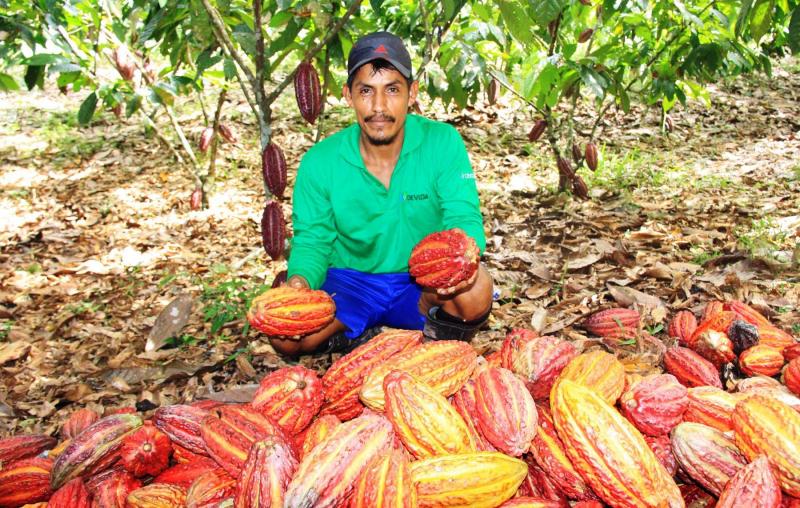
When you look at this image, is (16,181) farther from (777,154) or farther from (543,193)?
(777,154)

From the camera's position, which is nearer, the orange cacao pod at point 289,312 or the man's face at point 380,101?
the orange cacao pod at point 289,312

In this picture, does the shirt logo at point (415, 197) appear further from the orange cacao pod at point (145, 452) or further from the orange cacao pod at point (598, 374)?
the orange cacao pod at point (145, 452)

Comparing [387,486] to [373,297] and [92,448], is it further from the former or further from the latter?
[373,297]

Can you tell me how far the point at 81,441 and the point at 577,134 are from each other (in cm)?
502

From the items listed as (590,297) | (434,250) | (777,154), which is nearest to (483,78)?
(590,297)

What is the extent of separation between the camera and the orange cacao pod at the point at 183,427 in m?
1.45

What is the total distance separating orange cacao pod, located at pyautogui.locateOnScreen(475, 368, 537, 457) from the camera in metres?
1.21

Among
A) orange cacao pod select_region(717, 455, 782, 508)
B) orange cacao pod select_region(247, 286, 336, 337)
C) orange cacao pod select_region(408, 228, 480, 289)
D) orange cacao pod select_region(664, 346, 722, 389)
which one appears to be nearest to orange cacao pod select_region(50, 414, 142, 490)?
orange cacao pod select_region(247, 286, 336, 337)

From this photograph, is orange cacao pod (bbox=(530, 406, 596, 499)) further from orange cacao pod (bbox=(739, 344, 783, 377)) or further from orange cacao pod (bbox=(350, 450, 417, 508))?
orange cacao pod (bbox=(739, 344, 783, 377))

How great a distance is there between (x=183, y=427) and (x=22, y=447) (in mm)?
541

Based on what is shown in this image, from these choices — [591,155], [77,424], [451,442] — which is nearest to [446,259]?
[451,442]

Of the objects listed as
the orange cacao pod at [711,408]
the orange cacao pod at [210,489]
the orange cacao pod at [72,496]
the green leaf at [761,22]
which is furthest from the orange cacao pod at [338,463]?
the green leaf at [761,22]

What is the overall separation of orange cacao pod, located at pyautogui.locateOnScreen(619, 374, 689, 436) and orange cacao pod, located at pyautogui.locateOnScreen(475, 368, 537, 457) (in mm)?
240

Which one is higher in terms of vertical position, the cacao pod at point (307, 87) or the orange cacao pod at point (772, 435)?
the cacao pod at point (307, 87)
